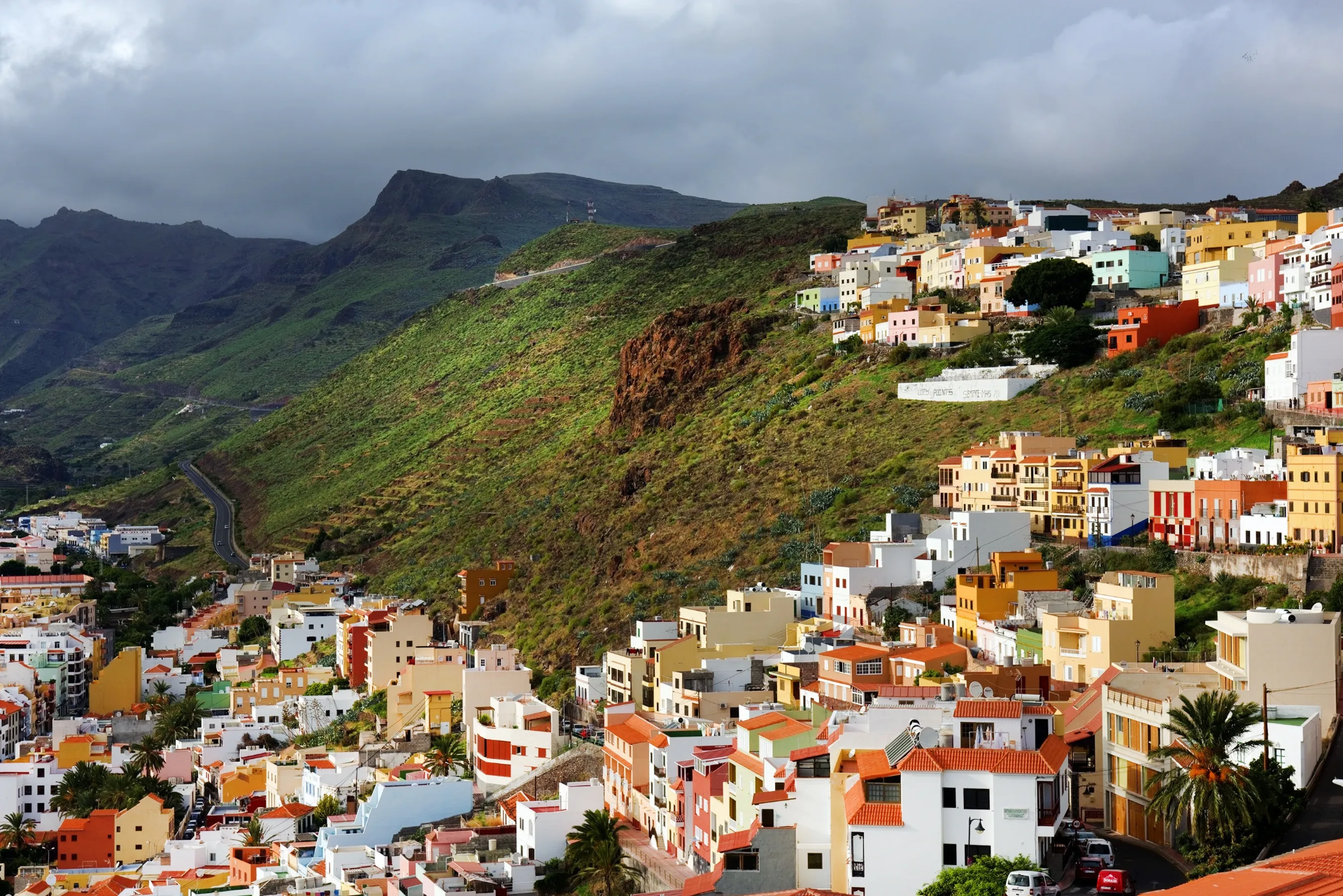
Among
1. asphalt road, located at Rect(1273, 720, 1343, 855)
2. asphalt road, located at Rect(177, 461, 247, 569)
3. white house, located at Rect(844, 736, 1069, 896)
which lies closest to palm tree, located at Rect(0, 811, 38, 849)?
white house, located at Rect(844, 736, 1069, 896)

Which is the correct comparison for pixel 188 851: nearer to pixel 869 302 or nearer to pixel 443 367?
pixel 869 302

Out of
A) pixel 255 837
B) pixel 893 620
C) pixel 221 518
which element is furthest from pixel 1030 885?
pixel 221 518

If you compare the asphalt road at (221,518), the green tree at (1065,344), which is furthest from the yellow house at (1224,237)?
the asphalt road at (221,518)

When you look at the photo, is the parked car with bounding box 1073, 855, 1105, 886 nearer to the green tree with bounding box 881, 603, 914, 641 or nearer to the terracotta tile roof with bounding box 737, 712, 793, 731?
the terracotta tile roof with bounding box 737, 712, 793, 731

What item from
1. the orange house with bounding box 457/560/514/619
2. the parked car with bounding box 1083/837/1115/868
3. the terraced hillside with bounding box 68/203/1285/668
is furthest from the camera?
the orange house with bounding box 457/560/514/619

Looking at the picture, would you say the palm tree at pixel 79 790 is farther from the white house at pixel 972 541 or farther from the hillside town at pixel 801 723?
the white house at pixel 972 541
